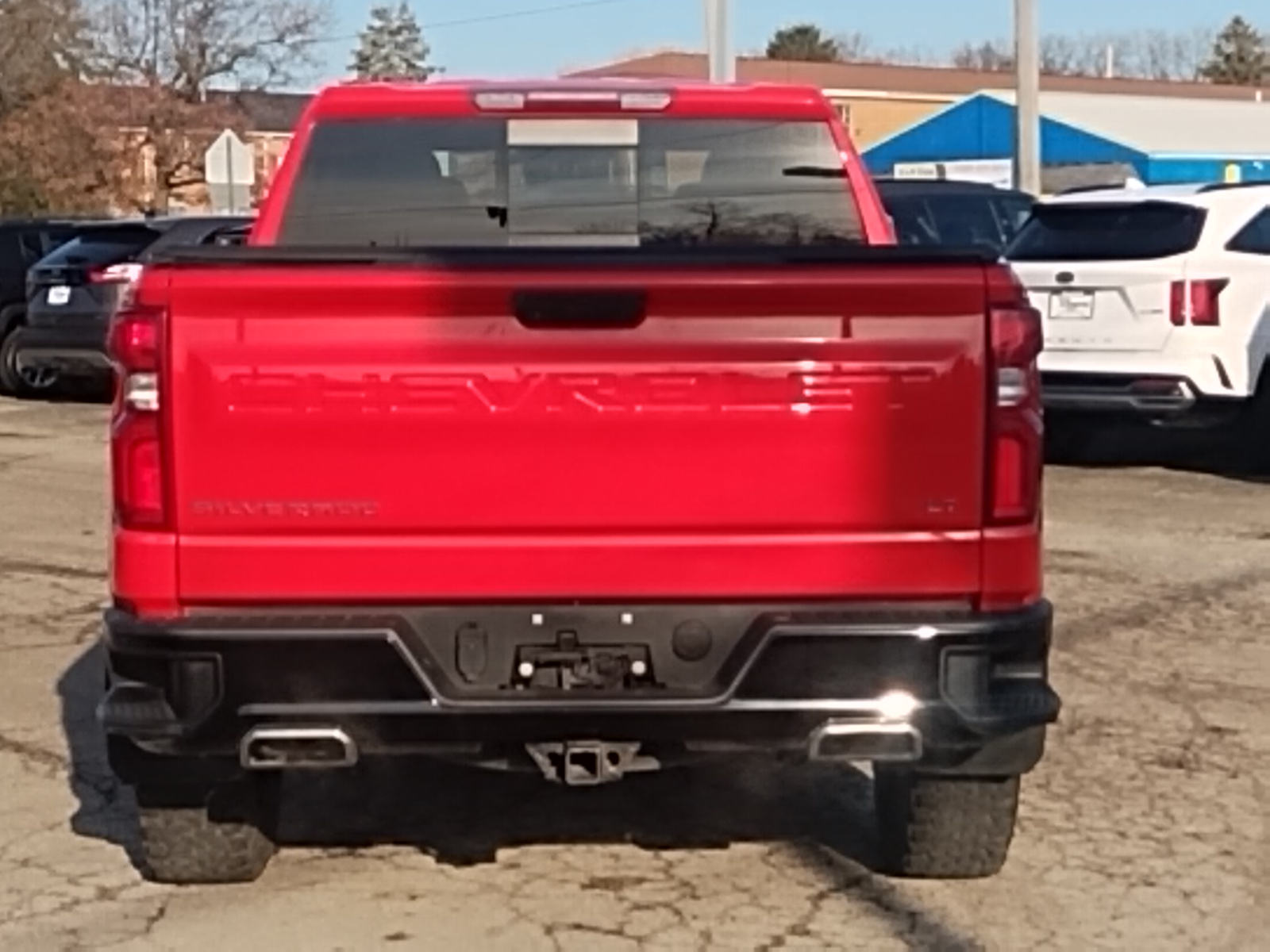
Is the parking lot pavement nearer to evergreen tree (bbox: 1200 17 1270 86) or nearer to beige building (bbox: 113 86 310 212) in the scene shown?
beige building (bbox: 113 86 310 212)

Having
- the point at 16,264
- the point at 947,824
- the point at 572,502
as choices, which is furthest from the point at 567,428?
the point at 16,264

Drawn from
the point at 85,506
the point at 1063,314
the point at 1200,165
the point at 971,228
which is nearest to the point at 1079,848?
the point at 1063,314

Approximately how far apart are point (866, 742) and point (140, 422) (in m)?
1.62

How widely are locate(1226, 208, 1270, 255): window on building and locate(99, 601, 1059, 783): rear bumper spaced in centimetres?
832

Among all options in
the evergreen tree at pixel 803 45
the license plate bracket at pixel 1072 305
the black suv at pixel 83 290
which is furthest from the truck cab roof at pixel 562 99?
the evergreen tree at pixel 803 45

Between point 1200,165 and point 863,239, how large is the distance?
4099 cm

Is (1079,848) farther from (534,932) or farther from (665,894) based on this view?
(534,932)

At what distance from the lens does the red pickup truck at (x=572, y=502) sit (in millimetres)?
4352

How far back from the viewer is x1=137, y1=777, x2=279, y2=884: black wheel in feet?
16.9

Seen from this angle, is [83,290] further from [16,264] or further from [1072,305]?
[1072,305]

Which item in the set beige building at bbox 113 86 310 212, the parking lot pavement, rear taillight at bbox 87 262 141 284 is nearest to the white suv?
the parking lot pavement

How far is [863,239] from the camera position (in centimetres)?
589

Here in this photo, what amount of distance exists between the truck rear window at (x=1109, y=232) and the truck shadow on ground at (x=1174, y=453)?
1457mm

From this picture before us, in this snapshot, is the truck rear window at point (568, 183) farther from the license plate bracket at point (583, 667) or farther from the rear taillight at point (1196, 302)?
the rear taillight at point (1196, 302)
